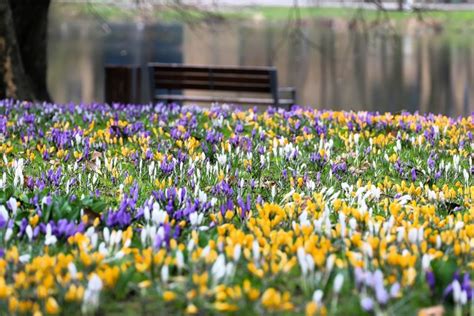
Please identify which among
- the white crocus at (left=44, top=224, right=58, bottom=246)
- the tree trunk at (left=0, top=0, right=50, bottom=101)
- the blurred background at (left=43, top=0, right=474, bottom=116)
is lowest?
the white crocus at (left=44, top=224, right=58, bottom=246)

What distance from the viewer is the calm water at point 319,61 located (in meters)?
29.7

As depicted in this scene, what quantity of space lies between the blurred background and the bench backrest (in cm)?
192

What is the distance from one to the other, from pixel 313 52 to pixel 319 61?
5.55 meters

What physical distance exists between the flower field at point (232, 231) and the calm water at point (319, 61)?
33.2 feet

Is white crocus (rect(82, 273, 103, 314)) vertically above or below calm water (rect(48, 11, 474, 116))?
below

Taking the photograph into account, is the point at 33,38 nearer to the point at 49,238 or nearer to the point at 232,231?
the point at 49,238

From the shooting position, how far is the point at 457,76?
35812mm

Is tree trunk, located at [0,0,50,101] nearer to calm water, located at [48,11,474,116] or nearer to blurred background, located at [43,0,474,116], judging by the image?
blurred background, located at [43,0,474,116]

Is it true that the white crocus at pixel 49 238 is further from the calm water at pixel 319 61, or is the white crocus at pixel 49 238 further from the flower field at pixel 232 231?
the calm water at pixel 319 61

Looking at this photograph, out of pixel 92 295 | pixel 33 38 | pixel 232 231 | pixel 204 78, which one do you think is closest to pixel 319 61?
pixel 204 78

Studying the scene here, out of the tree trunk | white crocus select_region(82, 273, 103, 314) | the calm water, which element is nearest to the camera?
white crocus select_region(82, 273, 103, 314)

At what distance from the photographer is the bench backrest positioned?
15211 millimetres

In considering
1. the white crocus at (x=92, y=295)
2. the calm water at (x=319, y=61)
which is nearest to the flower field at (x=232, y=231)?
the white crocus at (x=92, y=295)

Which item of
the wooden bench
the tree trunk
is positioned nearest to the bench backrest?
the wooden bench
